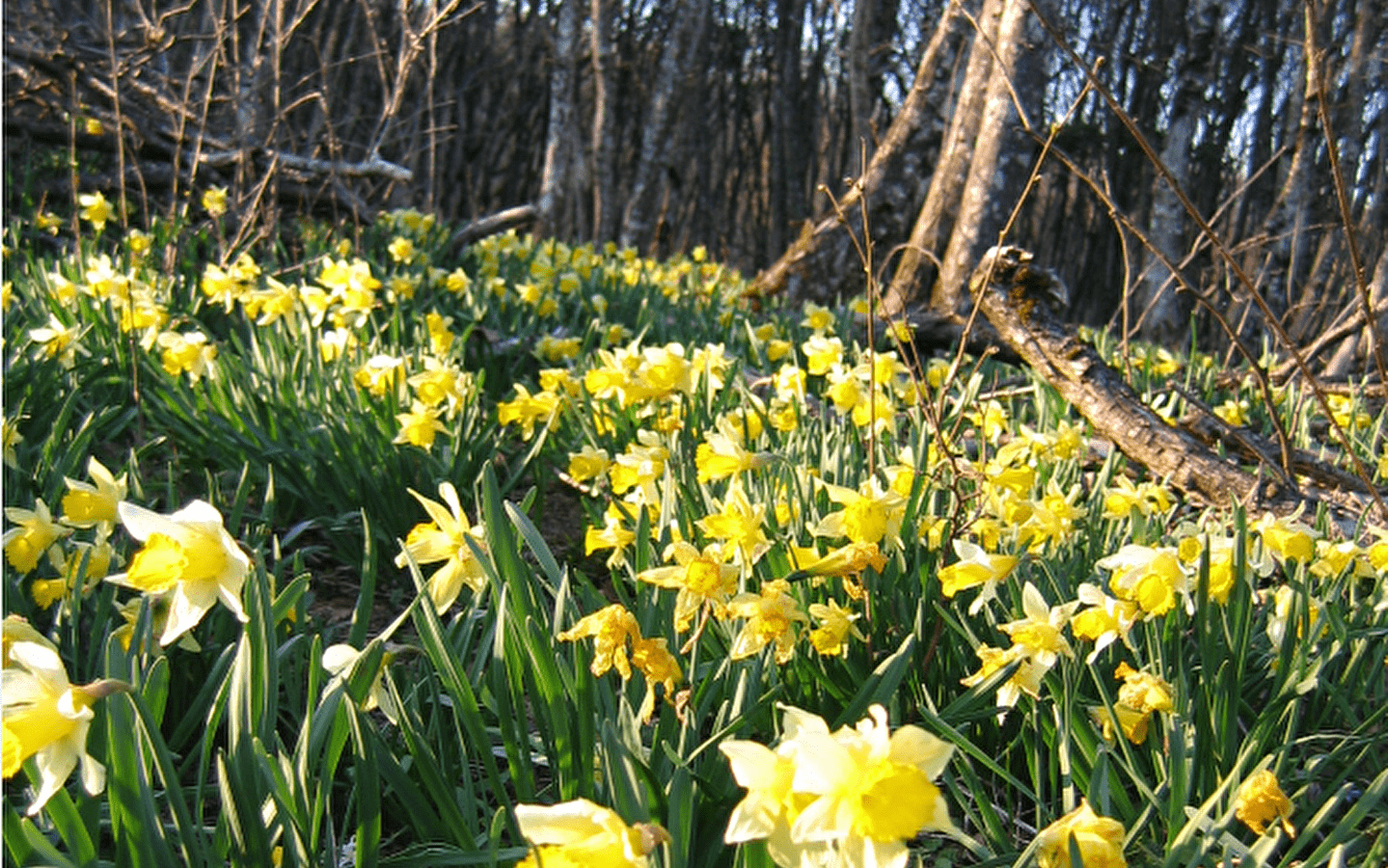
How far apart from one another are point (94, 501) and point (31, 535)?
0.28 ft

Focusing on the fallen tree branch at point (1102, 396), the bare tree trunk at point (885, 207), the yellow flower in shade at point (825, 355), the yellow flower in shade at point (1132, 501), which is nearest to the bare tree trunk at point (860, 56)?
the bare tree trunk at point (885, 207)

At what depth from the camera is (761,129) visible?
13.4 meters

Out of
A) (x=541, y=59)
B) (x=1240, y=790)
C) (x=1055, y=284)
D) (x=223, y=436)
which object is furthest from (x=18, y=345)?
(x=541, y=59)

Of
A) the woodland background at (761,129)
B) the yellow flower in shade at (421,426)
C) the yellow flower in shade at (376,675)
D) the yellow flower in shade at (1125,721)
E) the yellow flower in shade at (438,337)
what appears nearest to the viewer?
the yellow flower in shade at (376,675)

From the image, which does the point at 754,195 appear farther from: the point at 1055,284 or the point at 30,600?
the point at 30,600

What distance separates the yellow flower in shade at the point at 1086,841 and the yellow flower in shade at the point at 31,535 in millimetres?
1289

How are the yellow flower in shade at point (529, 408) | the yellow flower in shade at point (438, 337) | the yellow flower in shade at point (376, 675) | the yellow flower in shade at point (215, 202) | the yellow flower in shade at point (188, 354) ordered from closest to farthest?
the yellow flower in shade at point (376, 675) → the yellow flower in shade at point (529, 408) → the yellow flower in shade at point (188, 354) → the yellow flower in shade at point (438, 337) → the yellow flower in shade at point (215, 202)

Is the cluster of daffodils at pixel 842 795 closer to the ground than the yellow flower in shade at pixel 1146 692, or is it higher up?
higher up

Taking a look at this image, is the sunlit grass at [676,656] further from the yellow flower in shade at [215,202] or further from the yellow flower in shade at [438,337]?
the yellow flower in shade at [215,202]

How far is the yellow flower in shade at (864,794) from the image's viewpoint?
30.5 inches

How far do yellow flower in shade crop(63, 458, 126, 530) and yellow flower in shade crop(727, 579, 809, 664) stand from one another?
2.80 feet

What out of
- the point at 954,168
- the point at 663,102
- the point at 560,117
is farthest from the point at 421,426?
the point at 663,102

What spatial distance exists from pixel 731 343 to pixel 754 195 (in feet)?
30.2

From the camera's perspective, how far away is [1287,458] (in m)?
2.06
